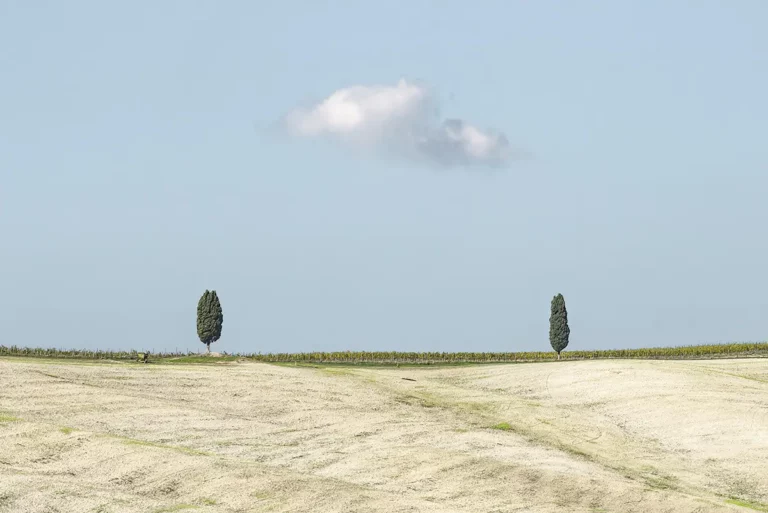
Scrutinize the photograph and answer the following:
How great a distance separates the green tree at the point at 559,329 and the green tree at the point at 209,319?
111 feet

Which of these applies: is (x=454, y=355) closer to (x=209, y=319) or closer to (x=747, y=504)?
(x=209, y=319)

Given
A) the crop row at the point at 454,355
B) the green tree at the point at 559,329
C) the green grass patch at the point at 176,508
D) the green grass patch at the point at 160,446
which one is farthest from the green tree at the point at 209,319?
the green grass patch at the point at 176,508

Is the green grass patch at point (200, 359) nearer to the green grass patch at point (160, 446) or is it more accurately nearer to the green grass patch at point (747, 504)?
the green grass patch at point (160, 446)

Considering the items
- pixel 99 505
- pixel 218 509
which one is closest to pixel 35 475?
pixel 99 505

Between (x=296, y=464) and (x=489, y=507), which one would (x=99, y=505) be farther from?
(x=489, y=507)

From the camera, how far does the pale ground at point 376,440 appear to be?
91.3 feet

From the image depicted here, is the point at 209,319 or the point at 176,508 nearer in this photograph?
the point at 176,508

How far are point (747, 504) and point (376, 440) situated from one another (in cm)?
1372

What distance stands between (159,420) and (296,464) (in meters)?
8.41

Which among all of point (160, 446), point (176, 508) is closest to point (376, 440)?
point (160, 446)

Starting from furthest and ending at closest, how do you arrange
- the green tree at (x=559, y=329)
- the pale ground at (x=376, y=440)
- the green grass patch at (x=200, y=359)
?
1. the green tree at (x=559, y=329)
2. the green grass patch at (x=200, y=359)
3. the pale ground at (x=376, y=440)

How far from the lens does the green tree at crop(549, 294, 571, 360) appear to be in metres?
93.9

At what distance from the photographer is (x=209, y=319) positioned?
3310 inches

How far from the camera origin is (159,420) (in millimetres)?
38125
